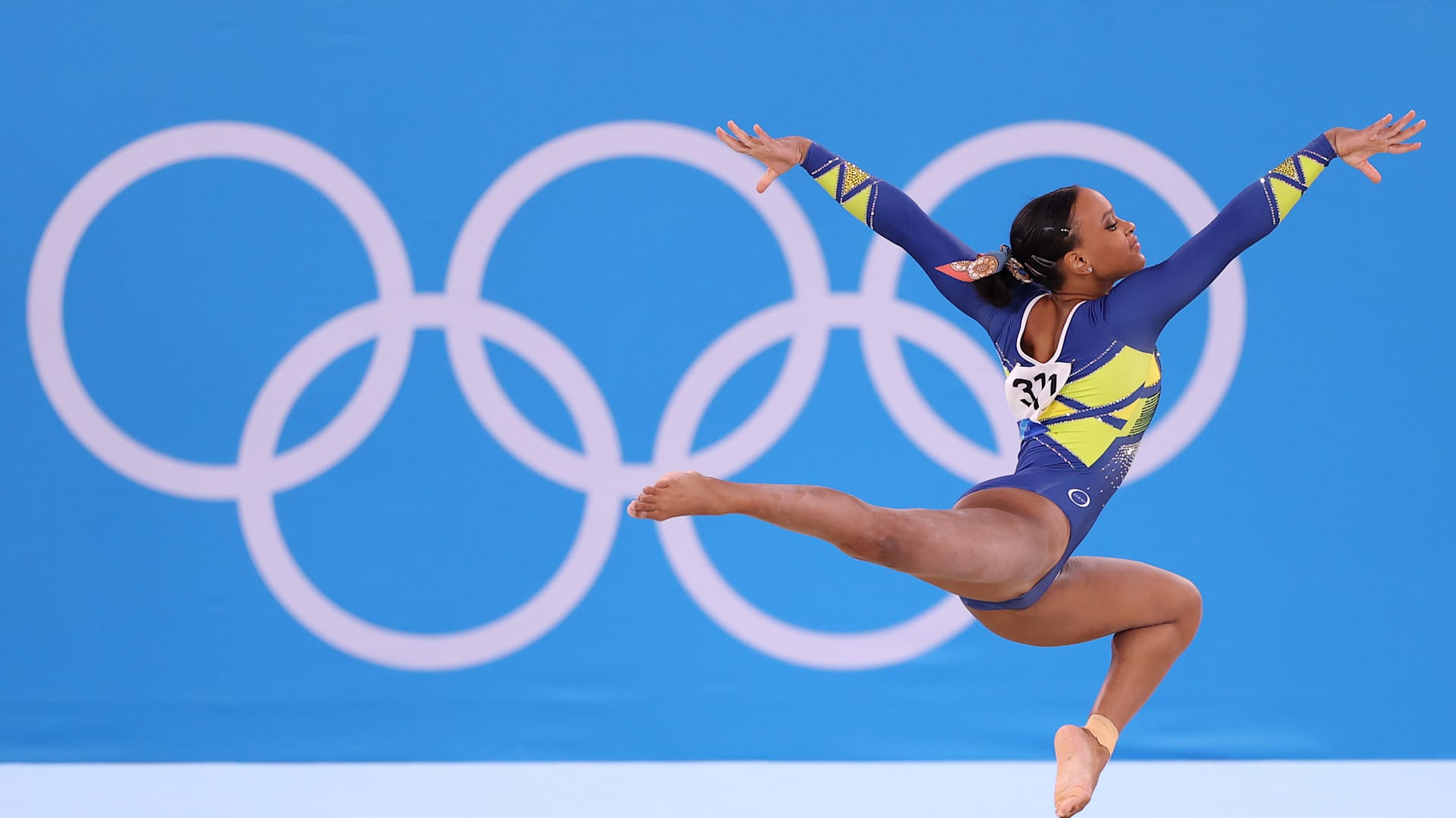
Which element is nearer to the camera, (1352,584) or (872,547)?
(872,547)

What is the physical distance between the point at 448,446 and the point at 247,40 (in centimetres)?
200

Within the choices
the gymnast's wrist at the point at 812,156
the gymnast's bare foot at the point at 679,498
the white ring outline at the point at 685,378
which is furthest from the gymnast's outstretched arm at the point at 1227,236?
the white ring outline at the point at 685,378

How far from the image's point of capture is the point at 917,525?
3.34 metres

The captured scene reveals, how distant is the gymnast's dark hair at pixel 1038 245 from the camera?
3965mm

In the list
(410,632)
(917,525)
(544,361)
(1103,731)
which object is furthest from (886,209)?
(410,632)

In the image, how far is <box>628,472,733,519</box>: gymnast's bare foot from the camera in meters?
3.07

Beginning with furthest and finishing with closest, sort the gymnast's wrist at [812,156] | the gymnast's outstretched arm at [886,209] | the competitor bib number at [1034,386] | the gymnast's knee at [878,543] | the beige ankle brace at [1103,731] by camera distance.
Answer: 1. the gymnast's wrist at [812,156]
2. the gymnast's outstretched arm at [886,209]
3. the competitor bib number at [1034,386]
4. the beige ankle brace at [1103,731]
5. the gymnast's knee at [878,543]

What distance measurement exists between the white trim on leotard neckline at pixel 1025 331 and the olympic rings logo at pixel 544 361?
191 centimetres

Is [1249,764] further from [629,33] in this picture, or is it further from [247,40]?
[247,40]

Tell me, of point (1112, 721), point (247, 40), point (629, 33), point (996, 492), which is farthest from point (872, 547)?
point (247, 40)

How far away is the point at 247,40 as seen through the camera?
231 inches

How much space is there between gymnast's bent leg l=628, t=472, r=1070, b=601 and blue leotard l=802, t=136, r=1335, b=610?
16cm

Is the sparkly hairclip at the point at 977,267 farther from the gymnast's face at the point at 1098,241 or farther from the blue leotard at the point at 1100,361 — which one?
the gymnast's face at the point at 1098,241

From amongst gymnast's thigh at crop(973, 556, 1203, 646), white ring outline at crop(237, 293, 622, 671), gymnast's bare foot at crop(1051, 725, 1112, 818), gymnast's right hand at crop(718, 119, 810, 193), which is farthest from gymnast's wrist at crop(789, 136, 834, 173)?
white ring outline at crop(237, 293, 622, 671)
